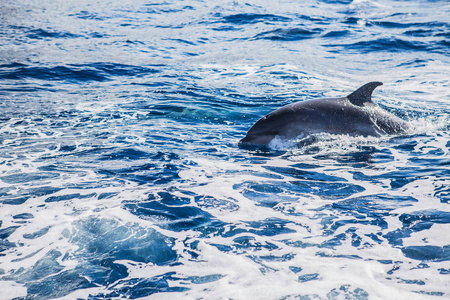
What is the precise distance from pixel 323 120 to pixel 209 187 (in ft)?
9.79

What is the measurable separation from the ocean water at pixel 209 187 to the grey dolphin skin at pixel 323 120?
219 mm

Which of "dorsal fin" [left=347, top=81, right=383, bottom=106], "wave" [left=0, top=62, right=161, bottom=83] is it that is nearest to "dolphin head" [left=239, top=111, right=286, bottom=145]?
"dorsal fin" [left=347, top=81, right=383, bottom=106]

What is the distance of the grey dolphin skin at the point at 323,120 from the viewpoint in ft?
30.3

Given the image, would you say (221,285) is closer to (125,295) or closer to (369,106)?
(125,295)

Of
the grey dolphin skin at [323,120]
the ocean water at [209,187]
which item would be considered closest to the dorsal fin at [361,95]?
the grey dolphin skin at [323,120]

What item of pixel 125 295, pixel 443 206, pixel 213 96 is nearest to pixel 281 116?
pixel 443 206

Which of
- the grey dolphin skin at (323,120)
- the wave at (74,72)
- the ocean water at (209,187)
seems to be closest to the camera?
the ocean water at (209,187)

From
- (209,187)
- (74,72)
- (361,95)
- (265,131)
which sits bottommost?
(209,187)

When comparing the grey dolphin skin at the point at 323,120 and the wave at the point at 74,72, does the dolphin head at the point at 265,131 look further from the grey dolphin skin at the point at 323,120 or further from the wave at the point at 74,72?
the wave at the point at 74,72

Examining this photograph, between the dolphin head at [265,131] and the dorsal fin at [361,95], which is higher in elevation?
the dorsal fin at [361,95]

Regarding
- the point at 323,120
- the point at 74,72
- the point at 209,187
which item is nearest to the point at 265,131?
the point at 323,120

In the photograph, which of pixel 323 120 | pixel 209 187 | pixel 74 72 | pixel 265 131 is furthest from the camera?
pixel 74 72

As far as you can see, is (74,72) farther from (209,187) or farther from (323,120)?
(209,187)

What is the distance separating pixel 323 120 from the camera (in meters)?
9.25
